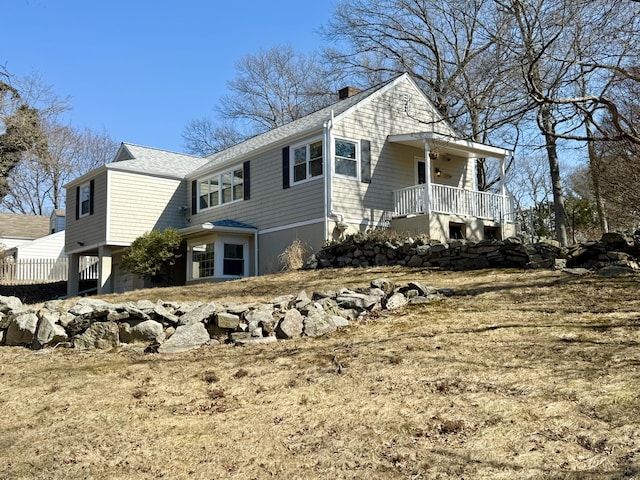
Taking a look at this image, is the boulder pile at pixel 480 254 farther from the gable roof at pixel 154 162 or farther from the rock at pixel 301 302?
the gable roof at pixel 154 162

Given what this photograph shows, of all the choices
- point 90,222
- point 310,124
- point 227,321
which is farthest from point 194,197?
point 227,321

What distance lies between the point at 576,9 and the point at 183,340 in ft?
26.3

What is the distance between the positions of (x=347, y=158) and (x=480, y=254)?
510 centimetres

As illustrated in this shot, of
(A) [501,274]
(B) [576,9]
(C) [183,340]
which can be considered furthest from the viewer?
(A) [501,274]

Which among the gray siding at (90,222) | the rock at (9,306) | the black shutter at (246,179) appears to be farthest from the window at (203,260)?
the rock at (9,306)

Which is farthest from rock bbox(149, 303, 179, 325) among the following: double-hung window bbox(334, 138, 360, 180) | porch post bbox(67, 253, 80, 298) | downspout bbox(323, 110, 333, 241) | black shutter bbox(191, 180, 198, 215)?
porch post bbox(67, 253, 80, 298)

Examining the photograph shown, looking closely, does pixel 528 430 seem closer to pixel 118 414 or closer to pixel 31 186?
pixel 118 414

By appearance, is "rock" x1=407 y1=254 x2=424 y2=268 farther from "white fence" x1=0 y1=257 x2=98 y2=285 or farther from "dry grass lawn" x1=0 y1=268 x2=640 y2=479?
"white fence" x1=0 y1=257 x2=98 y2=285

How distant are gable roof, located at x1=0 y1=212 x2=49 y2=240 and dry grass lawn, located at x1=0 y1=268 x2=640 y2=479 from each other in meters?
31.6

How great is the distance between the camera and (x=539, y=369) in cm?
546

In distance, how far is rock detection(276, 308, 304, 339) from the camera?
24.5 feet

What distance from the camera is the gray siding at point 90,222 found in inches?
762

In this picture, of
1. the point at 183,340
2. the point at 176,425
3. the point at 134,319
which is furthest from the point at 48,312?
the point at 176,425

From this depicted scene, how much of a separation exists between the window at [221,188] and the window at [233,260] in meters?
1.69
